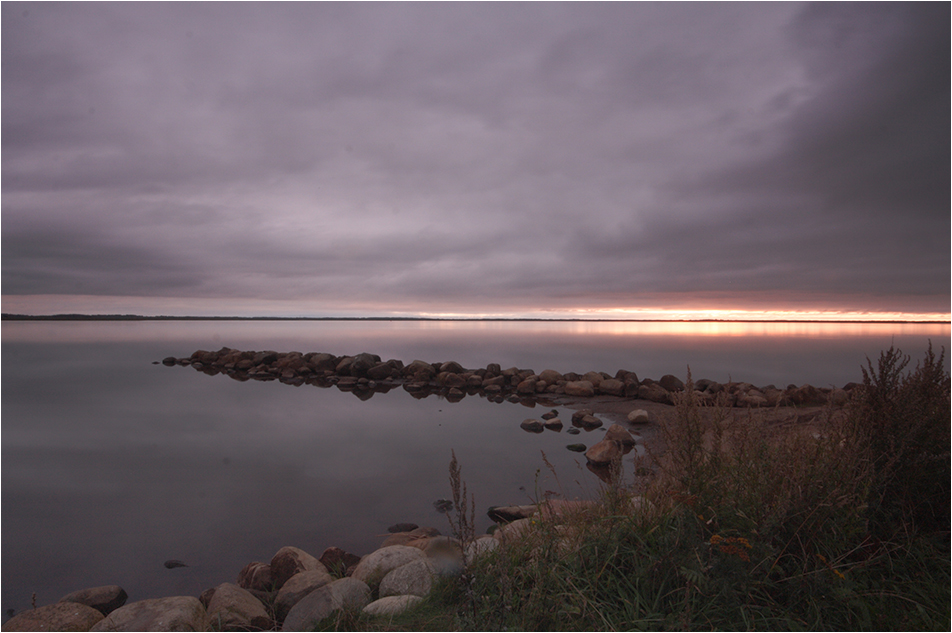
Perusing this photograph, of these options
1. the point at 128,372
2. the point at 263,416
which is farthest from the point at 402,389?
the point at 128,372

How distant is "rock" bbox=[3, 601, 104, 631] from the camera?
3.66 metres

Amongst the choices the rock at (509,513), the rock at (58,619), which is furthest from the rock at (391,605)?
the rock at (509,513)

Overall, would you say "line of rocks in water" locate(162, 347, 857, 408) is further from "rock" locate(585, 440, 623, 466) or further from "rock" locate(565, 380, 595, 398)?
"rock" locate(585, 440, 623, 466)

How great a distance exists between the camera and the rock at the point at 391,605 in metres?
3.19

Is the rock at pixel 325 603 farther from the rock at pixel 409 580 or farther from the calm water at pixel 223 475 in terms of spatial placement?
the calm water at pixel 223 475

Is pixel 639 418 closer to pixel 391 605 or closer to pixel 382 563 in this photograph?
pixel 382 563

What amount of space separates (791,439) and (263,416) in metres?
14.5

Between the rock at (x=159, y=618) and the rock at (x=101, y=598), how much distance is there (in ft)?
3.96

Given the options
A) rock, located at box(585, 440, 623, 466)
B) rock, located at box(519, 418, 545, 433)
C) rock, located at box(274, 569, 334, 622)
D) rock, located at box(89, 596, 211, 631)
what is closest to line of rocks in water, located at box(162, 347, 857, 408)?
rock, located at box(519, 418, 545, 433)

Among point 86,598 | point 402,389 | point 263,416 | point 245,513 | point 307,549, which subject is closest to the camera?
point 86,598

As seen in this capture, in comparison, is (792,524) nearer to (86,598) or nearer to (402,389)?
(86,598)

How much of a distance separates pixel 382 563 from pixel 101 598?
2981mm

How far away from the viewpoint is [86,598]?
454 cm

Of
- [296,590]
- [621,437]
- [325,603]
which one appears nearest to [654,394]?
[621,437]
